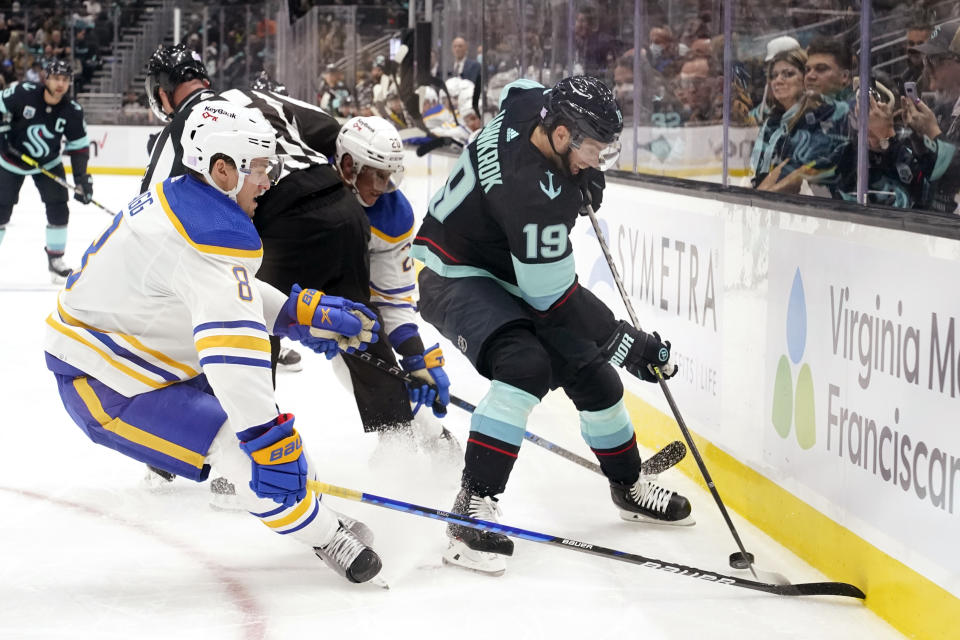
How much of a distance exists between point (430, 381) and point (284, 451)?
3.11ft

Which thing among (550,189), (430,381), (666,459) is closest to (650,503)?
(666,459)

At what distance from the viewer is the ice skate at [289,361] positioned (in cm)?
469

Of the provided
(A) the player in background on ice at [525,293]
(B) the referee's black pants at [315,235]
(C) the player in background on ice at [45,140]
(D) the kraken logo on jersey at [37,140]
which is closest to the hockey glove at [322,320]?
(A) the player in background on ice at [525,293]

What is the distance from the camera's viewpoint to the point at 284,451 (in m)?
2.17

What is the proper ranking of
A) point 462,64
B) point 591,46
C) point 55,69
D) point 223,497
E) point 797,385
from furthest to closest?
point 462,64
point 55,69
point 591,46
point 223,497
point 797,385

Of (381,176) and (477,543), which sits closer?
(477,543)

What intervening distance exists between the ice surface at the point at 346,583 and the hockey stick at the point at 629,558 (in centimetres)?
3

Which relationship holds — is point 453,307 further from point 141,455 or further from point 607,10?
point 607,10

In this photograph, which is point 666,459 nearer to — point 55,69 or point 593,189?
point 593,189

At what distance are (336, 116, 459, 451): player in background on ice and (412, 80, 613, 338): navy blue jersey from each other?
0.35m

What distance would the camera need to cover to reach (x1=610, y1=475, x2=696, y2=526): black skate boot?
9.24ft

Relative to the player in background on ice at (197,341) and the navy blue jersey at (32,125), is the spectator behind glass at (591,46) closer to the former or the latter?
the player in background on ice at (197,341)

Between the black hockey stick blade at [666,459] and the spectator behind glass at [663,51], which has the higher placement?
the spectator behind glass at [663,51]

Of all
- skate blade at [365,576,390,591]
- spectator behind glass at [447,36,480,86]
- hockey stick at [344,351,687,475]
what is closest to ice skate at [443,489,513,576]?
skate blade at [365,576,390,591]
